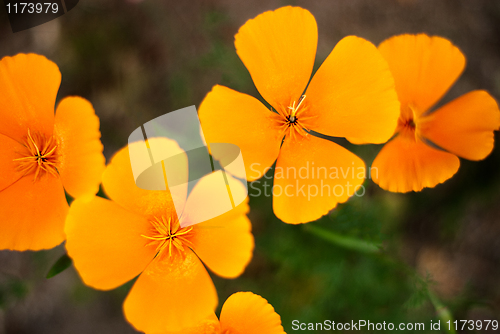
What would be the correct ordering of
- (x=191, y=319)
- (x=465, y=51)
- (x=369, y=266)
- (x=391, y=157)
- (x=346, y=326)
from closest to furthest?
(x=191, y=319)
(x=391, y=157)
(x=369, y=266)
(x=346, y=326)
(x=465, y=51)

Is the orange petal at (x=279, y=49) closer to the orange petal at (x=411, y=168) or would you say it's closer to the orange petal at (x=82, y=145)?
the orange petal at (x=411, y=168)

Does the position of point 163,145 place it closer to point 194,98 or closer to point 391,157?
point 391,157

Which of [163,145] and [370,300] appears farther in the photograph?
[370,300]

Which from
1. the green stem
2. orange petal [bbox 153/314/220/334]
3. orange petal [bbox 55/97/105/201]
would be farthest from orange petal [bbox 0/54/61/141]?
the green stem

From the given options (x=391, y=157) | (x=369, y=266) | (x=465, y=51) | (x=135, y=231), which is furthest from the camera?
(x=465, y=51)

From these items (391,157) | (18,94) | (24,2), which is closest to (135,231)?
(18,94)

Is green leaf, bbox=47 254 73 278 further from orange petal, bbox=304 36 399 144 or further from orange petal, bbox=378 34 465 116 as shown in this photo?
orange petal, bbox=378 34 465 116
